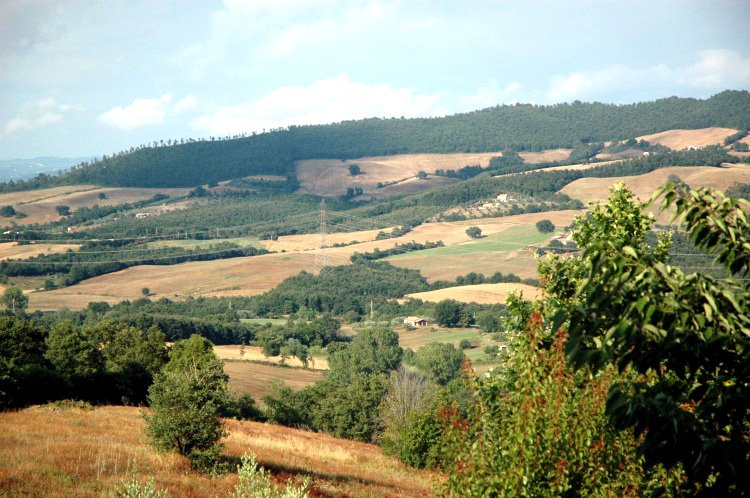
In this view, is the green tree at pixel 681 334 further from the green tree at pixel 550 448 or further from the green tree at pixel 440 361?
the green tree at pixel 440 361

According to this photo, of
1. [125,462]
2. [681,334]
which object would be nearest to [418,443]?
[125,462]

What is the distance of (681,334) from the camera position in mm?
5293

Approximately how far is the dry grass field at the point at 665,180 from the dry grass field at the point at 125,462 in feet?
401

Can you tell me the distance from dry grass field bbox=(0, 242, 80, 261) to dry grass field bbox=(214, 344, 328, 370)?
7385 cm

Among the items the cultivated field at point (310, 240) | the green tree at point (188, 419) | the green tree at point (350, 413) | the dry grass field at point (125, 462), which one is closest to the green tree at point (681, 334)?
the dry grass field at point (125, 462)

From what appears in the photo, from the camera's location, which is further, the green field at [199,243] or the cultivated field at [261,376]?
the green field at [199,243]

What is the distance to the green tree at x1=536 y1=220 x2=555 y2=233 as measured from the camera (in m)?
149

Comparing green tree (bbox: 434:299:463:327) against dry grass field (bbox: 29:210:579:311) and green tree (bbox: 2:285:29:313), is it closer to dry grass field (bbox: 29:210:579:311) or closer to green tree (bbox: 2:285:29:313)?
dry grass field (bbox: 29:210:579:311)

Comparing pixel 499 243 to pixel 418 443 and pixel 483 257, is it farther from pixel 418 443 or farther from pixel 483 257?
pixel 418 443

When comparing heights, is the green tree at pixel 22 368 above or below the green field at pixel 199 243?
above

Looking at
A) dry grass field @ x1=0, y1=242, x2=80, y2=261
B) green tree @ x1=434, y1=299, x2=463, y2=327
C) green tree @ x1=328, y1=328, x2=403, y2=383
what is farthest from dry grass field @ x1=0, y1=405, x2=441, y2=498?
dry grass field @ x1=0, y1=242, x2=80, y2=261

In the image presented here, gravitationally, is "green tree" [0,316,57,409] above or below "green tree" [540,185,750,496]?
below

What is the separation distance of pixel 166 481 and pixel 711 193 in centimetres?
1676

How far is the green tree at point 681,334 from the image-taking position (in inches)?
204
